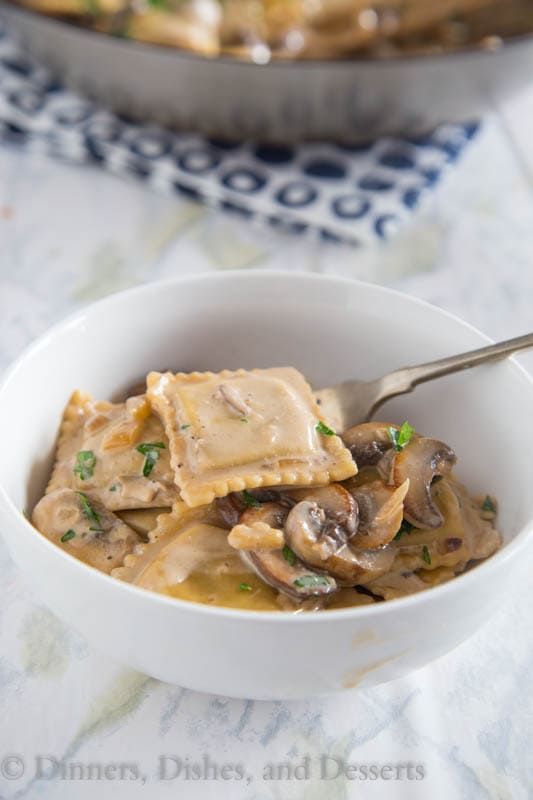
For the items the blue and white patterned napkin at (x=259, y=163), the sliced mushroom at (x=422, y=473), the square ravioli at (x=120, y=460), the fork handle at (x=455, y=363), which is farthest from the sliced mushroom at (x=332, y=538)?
the blue and white patterned napkin at (x=259, y=163)

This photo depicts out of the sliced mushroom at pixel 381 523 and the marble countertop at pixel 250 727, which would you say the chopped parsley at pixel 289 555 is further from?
the marble countertop at pixel 250 727

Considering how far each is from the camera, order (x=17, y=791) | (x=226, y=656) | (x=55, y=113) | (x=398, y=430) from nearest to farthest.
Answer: (x=226, y=656)
(x=17, y=791)
(x=398, y=430)
(x=55, y=113)

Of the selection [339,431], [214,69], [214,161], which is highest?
[214,69]

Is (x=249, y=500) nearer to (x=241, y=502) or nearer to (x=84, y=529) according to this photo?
(x=241, y=502)

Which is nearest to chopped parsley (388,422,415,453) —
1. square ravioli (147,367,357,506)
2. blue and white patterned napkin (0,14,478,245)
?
square ravioli (147,367,357,506)

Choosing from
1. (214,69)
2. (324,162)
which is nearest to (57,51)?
(214,69)

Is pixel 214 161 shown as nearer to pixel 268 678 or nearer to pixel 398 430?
pixel 398 430

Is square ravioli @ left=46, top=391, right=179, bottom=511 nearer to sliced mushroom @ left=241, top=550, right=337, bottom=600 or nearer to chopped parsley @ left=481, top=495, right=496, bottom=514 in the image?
sliced mushroom @ left=241, top=550, right=337, bottom=600
